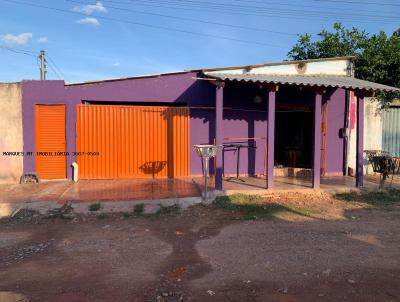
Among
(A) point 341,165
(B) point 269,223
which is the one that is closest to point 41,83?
(B) point 269,223

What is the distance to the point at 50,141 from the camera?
10695 millimetres

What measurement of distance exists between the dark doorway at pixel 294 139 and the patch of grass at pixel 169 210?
220 inches

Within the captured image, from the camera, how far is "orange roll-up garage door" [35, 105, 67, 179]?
10.6 metres

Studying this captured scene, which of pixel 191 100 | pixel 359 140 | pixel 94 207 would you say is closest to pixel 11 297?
pixel 94 207

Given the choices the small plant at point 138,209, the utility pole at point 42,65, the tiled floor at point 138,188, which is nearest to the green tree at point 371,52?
the tiled floor at point 138,188

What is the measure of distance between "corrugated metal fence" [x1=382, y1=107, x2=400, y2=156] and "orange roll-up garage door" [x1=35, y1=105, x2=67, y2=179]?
1014 cm

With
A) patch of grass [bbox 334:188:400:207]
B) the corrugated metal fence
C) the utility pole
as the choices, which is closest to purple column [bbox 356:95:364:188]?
patch of grass [bbox 334:188:400:207]

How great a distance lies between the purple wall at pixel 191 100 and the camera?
34.7 feet

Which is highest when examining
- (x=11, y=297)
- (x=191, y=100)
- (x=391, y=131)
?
(x=191, y=100)

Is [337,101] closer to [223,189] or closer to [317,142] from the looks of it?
[317,142]

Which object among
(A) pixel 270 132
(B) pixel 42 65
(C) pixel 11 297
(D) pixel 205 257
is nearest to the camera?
(C) pixel 11 297

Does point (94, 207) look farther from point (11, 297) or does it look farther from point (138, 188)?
point (11, 297)

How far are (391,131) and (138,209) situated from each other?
9.48 meters

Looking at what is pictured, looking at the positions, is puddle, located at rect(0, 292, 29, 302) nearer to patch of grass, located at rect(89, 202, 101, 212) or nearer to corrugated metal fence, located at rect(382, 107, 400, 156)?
patch of grass, located at rect(89, 202, 101, 212)
